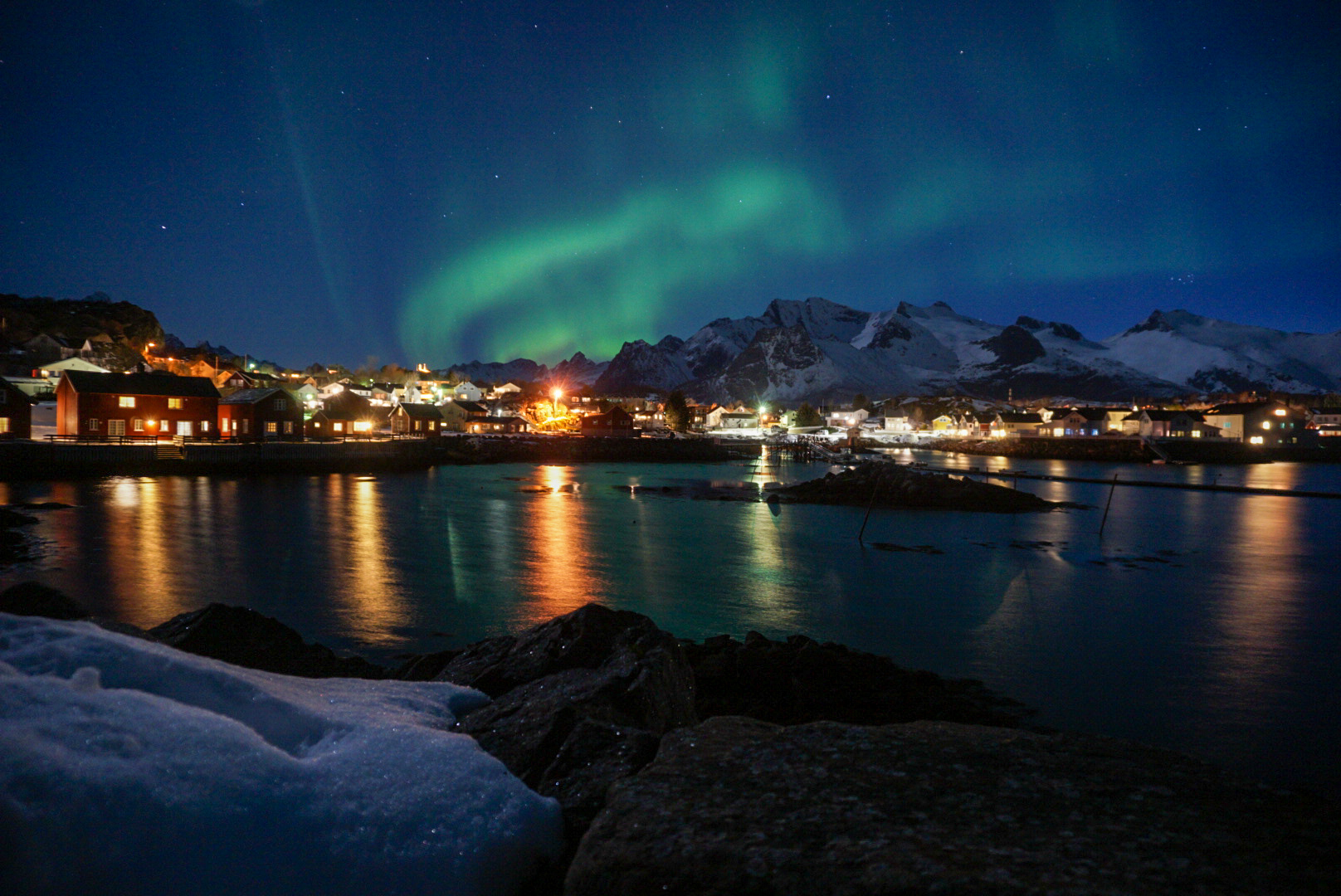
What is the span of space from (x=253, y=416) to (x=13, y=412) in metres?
17.5

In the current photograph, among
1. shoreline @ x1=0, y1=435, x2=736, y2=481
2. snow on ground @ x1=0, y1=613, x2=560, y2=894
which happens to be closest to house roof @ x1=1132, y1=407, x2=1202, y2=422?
shoreline @ x1=0, y1=435, x2=736, y2=481

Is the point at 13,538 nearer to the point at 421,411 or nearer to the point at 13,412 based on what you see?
the point at 13,412

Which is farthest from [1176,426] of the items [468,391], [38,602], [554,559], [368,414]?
[38,602]

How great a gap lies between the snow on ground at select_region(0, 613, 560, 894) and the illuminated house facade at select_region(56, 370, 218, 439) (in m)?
70.1

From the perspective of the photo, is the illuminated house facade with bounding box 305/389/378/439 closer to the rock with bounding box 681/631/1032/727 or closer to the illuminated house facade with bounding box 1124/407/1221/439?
the rock with bounding box 681/631/1032/727

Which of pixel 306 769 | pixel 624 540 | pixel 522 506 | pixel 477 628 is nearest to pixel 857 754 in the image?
pixel 306 769

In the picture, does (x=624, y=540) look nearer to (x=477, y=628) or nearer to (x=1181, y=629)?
(x=477, y=628)

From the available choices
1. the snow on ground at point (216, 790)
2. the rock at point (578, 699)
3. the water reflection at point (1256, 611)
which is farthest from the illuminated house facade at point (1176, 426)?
the snow on ground at point (216, 790)

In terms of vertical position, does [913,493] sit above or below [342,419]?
below

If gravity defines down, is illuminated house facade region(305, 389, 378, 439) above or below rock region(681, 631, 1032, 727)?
above

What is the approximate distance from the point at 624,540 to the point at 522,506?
1555 centimetres

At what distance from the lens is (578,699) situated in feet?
19.5

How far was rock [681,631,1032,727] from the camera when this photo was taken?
9.88 m

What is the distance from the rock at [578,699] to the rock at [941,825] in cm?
46
